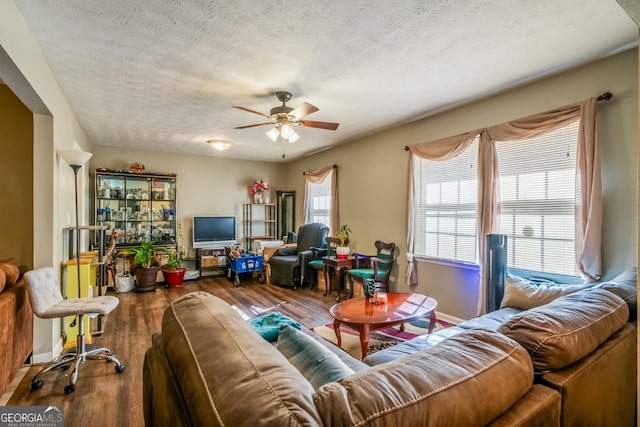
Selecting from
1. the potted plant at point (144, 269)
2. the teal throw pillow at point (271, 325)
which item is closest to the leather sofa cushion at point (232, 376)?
the teal throw pillow at point (271, 325)

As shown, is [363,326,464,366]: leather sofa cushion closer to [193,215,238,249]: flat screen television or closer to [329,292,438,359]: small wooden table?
[329,292,438,359]: small wooden table

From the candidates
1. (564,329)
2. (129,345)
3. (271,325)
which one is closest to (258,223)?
(129,345)

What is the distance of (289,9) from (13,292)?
2857mm

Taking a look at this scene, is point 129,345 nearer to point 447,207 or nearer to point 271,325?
point 271,325

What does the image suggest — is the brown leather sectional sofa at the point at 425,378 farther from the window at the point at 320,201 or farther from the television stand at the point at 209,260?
the television stand at the point at 209,260

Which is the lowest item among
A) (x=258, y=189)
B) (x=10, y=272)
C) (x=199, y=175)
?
(x=10, y=272)

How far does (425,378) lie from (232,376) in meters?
0.50

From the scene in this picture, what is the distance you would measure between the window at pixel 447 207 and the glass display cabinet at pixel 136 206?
14.9 feet

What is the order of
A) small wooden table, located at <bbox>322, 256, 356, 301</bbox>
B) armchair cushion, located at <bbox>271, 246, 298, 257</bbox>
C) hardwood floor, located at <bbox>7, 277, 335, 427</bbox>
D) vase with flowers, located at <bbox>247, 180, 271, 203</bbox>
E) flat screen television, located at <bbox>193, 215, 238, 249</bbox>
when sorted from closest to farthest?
hardwood floor, located at <bbox>7, 277, 335, 427</bbox> < small wooden table, located at <bbox>322, 256, 356, 301</bbox> < armchair cushion, located at <bbox>271, 246, 298, 257</bbox> < flat screen television, located at <bbox>193, 215, 238, 249</bbox> < vase with flowers, located at <bbox>247, 180, 271, 203</bbox>

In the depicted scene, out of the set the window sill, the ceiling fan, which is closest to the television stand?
the ceiling fan

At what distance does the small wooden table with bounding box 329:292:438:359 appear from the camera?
247 cm

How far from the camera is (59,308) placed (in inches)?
93.1

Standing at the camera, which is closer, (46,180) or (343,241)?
(46,180)

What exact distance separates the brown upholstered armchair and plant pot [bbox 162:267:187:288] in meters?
1.61
